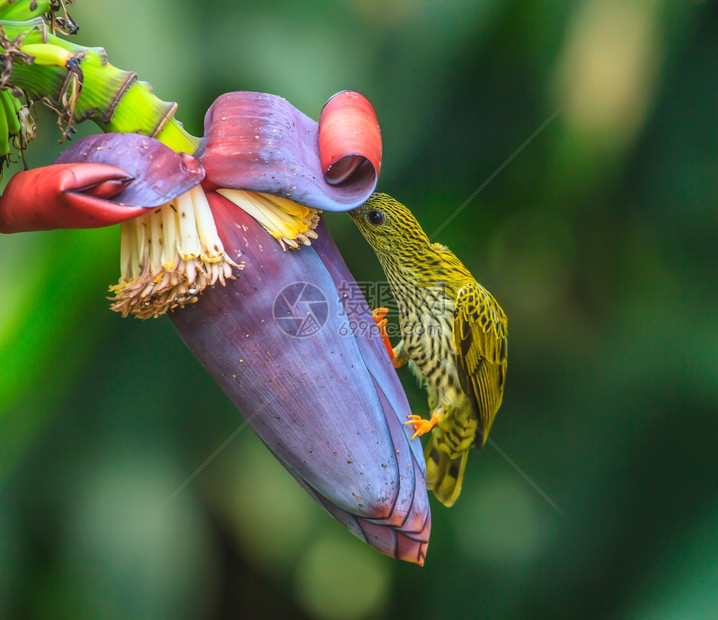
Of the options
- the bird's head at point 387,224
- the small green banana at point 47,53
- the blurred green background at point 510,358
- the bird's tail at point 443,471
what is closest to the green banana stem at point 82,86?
the small green banana at point 47,53

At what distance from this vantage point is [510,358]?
801mm

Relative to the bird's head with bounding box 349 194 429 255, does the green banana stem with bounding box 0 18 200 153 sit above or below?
above

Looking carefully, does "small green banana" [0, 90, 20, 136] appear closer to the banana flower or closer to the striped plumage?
the banana flower

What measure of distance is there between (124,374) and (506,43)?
556 millimetres

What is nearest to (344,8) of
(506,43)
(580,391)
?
(506,43)

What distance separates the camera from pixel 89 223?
322mm

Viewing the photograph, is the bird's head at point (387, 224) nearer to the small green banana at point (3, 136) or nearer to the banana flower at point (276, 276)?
the banana flower at point (276, 276)

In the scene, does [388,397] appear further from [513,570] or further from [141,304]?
[513,570]

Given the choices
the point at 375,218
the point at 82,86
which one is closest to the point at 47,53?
the point at 82,86

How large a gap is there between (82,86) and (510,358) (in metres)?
0.59

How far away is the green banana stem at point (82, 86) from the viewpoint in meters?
0.31

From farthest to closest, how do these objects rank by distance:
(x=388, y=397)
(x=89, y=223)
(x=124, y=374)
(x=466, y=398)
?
(x=124, y=374) < (x=466, y=398) < (x=388, y=397) < (x=89, y=223)

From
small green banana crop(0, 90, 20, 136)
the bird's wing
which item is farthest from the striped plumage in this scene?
small green banana crop(0, 90, 20, 136)

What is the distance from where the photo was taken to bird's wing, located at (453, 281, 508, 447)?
63cm
